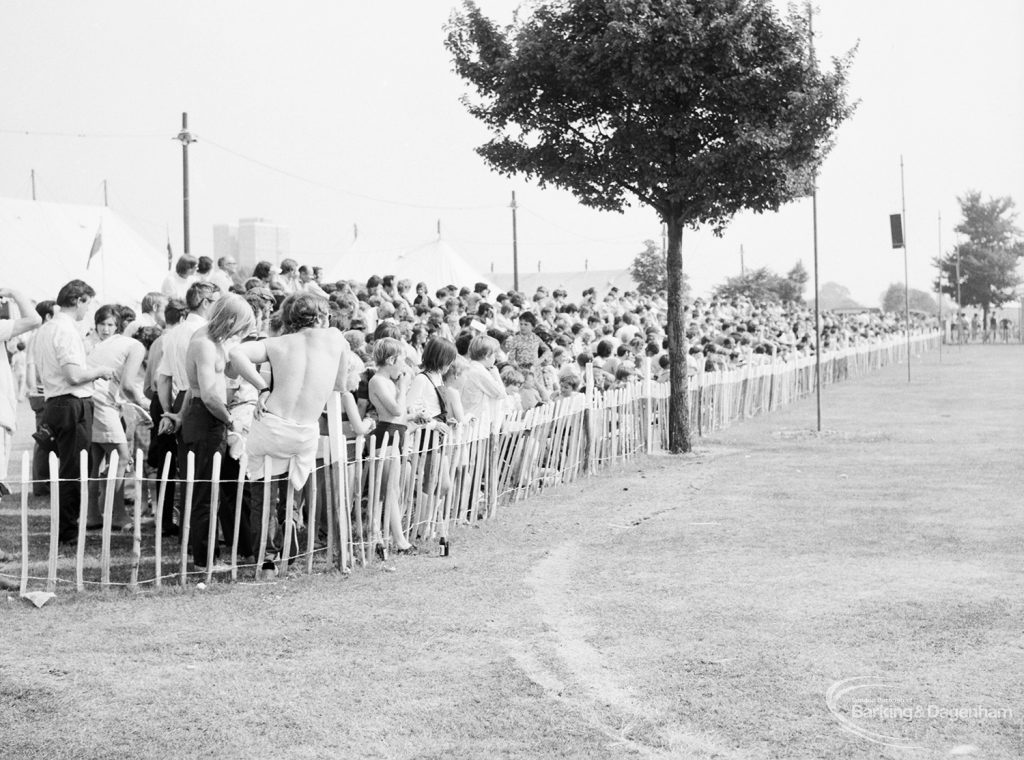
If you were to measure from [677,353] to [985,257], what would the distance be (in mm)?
81055

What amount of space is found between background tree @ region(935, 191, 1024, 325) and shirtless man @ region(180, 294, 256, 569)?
281 feet

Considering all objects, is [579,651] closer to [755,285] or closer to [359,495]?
[359,495]

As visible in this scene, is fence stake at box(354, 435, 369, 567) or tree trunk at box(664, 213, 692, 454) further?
tree trunk at box(664, 213, 692, 454)

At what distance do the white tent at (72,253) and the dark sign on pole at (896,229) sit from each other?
1819 centimetres

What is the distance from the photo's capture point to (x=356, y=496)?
827cm

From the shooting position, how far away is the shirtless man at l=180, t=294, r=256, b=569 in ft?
25.3

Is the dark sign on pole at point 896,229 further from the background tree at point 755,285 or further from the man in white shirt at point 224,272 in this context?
the background tree at point 755,285

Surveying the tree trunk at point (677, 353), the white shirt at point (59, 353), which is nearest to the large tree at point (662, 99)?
the tree trunk at point (677, 353)

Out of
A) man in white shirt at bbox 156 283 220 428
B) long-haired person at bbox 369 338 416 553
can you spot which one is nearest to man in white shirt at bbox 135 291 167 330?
man in white shirt at bbox 156 283 220 428

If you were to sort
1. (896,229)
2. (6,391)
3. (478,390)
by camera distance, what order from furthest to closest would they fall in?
(896,229), (478,390), (6,391)

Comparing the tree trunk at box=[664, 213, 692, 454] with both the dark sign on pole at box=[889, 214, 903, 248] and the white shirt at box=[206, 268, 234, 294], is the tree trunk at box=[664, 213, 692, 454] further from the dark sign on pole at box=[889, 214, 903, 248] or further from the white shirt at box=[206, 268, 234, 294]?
the dark sign on pole at box=[889, 214, 903, 248]

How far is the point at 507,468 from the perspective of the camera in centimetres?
1154

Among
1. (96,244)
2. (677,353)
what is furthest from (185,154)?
(677,353)

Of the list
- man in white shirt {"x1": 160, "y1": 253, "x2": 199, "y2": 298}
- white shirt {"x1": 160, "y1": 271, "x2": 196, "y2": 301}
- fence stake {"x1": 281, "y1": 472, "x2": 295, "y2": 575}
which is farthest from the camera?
white shirt {"x1": 160, "y1": 271, "x2": 196, "y2": 301}
